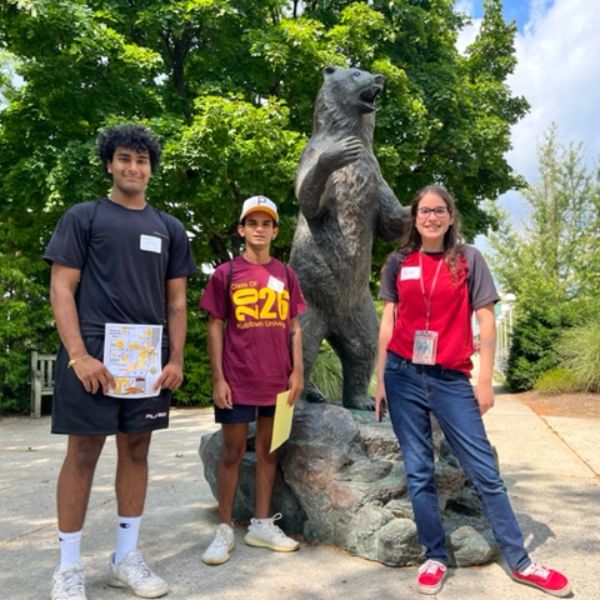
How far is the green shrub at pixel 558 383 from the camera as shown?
10945 millimetres

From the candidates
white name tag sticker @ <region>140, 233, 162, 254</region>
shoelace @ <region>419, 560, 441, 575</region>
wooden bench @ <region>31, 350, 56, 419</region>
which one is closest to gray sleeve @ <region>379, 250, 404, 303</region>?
white name tag sticker @ <region>140, 233, 162, 254</region>

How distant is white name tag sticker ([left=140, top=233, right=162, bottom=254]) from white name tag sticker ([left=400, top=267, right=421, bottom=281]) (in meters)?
1.07

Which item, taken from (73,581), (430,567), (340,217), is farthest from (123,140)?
(430,567)

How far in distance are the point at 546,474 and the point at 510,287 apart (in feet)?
61.9

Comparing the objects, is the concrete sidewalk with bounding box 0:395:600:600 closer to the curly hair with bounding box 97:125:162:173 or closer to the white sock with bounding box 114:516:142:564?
the white sock with bounding box 114:516:142:564

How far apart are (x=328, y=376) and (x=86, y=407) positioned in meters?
7.47

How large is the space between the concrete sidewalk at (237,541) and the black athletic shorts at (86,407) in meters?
0.74

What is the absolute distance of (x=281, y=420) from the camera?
2.96 metres

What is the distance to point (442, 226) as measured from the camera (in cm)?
279

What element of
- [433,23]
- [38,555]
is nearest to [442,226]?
[38,555]

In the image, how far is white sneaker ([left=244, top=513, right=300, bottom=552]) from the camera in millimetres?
3084

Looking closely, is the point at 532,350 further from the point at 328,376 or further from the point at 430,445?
the point at 430,445

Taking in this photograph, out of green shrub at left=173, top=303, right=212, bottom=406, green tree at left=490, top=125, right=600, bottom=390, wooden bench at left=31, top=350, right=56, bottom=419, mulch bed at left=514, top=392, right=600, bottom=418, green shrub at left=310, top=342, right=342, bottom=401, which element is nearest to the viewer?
wooden bench at left=31, top=350, right=56, bottom=419

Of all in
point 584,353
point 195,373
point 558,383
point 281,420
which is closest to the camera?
point 281,420
